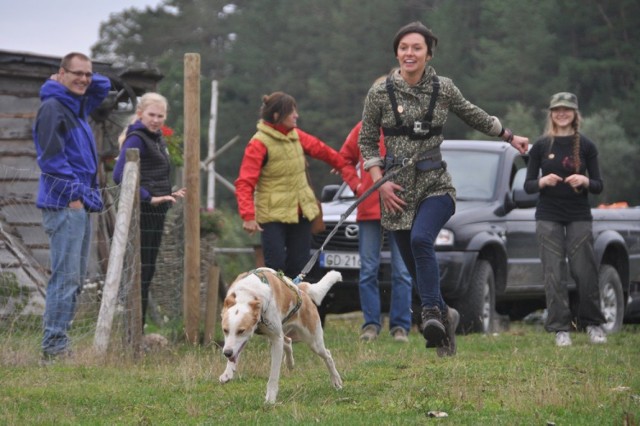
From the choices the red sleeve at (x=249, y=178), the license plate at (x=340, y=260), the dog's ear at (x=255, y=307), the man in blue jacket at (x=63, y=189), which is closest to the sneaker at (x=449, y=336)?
the dog's ear at (x=255, y=307)

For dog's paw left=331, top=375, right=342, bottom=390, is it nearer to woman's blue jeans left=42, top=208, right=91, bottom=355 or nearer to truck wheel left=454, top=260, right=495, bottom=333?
woman's blue jeans left=42, top=208, right=91, bottom=355

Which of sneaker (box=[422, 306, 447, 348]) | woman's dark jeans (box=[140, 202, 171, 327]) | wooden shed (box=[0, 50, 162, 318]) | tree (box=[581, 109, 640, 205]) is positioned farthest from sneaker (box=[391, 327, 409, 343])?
tree (box=[581, 109, 640, 205])

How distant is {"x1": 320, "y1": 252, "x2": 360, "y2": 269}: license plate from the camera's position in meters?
12.0

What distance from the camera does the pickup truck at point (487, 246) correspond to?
11.9 meters

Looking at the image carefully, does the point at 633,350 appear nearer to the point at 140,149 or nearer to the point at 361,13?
the point at 140,149

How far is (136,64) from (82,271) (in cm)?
560

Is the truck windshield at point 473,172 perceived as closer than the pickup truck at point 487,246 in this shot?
No

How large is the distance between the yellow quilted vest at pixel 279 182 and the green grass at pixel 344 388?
44.3 inches

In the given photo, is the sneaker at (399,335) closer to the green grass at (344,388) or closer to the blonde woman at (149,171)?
the green grass at (344,388)

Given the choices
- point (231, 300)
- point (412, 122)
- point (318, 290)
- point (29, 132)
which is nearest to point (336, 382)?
point (318, 290)

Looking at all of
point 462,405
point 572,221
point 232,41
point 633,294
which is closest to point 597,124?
point 232,41

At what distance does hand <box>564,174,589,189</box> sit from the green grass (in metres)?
1.34

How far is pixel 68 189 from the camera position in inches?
363

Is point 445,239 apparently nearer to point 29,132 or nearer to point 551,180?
point 551,180
